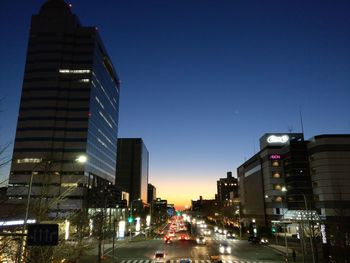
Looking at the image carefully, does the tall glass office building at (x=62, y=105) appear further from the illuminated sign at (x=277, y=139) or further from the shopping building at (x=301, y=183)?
the illuminated sign at (x=277, y=139)

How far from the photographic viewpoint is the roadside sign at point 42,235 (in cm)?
1514

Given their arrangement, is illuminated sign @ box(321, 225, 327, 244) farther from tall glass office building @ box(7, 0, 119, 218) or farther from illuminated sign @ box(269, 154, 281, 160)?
tall glass office building @ box(7, 0, 119, 218)

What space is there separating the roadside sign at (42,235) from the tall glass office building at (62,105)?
103362 millimetres

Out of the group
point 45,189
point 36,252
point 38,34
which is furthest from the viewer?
point 38,34

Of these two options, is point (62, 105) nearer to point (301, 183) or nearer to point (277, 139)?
point (277, 139)

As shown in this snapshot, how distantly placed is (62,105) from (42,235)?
117622 mm

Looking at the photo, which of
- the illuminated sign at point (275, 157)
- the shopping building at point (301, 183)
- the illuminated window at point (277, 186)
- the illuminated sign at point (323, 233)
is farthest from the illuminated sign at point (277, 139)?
the illuminated sign at point (323, 233)

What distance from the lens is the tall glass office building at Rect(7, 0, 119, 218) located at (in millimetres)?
120562

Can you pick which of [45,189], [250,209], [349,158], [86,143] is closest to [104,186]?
[86,143]

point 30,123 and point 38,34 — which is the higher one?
point 38,34

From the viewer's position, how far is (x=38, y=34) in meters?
134

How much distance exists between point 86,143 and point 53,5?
63.4 metres

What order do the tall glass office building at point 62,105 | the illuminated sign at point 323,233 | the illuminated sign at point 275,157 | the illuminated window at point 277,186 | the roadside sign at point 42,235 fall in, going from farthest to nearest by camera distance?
the tall glass office building at point 62,105 → the illuminated sign at point 275,157 → the illuminated window at point 277,186 → the illuminated sign at point 323,233 → the roadside sign at point 42,235

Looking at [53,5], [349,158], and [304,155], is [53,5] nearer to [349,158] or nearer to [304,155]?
[304,155]
